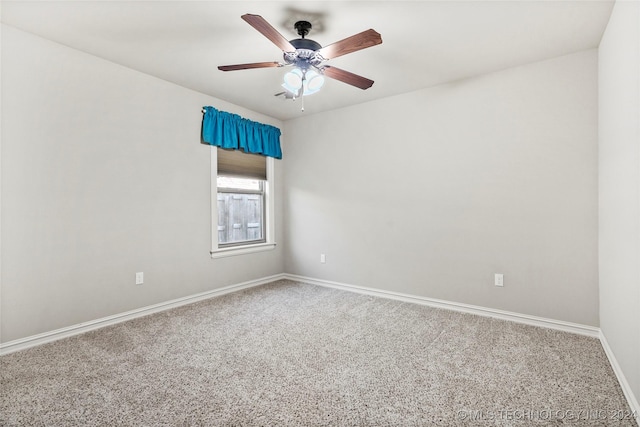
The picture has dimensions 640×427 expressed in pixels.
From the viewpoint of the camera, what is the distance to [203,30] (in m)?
2.38

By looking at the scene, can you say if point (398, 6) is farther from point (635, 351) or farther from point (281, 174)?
point (281, 174)

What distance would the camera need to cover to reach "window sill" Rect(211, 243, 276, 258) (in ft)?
12.6

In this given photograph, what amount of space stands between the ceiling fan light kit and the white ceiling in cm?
20

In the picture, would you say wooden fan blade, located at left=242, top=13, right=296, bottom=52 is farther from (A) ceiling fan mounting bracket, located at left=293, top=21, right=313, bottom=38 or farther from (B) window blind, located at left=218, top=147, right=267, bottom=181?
(B) window blind, located at left=218, top=147, right=267, bottom=181

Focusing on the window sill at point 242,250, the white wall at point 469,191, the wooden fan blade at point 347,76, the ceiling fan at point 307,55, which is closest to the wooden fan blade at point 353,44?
the ceiling fan at point 307,55

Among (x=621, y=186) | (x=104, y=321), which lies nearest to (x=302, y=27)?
(x=621, y=186)

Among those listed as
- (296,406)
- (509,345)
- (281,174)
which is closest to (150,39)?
(281,174)

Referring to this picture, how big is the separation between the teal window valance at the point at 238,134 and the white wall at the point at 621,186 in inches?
141

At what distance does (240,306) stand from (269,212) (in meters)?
1.59

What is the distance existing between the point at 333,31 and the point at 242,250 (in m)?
2.84

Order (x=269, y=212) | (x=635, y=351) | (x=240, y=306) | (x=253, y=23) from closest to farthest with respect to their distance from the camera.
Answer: (x=635, y=351), (x=253, y=23), (x=240, y=306), (x=269, y=212)

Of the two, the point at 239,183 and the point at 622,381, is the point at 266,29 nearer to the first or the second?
the point at 239,183

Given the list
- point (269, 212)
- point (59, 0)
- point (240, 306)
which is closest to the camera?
point (59, 0)

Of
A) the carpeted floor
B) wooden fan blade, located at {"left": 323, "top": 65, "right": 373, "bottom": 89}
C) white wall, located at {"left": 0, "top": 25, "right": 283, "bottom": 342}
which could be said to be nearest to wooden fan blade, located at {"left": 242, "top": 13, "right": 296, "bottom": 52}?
wooden fan blade, located at {"left": 323, "top": 65, "right": 373, "bottom": 89}
